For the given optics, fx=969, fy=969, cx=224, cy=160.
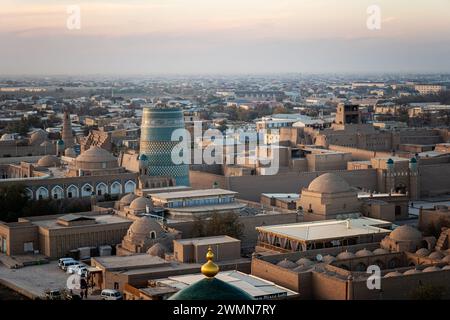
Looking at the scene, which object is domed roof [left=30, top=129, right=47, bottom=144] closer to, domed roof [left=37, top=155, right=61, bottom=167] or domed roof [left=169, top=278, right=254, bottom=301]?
domed roof [left=37, top=155, right=61, bottom=167]

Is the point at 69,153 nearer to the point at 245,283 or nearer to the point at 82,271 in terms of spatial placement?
the point at 82,271

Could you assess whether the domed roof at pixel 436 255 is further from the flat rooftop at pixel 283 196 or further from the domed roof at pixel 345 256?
the flat rooftop at pixel 283 196

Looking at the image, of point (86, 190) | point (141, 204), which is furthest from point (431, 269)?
point (86, 190)

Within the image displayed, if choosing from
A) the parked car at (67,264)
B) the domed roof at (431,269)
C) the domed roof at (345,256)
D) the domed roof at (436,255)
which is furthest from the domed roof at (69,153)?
the domed roof at (431,269)
